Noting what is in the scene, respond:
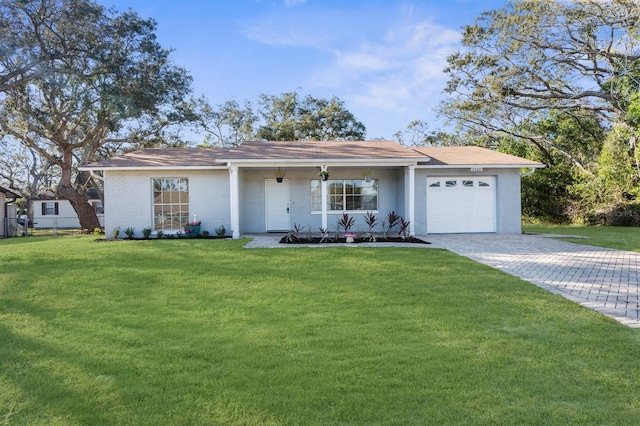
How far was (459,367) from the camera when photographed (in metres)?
3.66

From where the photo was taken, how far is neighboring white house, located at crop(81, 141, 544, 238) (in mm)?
14992

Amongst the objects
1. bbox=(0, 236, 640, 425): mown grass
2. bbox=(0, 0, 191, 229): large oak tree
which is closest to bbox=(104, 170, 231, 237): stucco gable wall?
bbox=(0, 0, 191, 229): large oak tree

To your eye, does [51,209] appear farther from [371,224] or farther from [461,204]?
[461,204]

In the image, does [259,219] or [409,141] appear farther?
[409,141]

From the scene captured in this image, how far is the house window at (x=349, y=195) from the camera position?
1623 cm

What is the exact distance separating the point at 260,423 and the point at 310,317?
7.92ft

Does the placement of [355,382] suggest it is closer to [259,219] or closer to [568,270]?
[568,270]

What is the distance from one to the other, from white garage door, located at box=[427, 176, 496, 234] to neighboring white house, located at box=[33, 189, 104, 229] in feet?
90.3

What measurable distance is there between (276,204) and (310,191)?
145cm

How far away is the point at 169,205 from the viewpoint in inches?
606

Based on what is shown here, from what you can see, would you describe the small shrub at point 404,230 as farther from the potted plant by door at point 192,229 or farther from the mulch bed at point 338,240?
the potted plant by door at point 192,229

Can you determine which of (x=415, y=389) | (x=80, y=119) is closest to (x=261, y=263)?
(x=415, y=389)

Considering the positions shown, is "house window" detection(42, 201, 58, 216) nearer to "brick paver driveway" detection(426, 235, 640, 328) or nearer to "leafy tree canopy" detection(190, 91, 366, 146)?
"leafy tree canopy" detection(190, 91, 366, 146)

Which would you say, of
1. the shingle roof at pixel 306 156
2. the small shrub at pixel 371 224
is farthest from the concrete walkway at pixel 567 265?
the shingle roof at pixel 306 156
